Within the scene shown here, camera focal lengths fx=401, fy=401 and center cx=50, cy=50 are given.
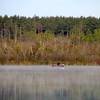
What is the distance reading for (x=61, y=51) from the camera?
26.4m

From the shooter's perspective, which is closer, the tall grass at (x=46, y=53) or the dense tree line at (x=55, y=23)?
the tall grass at (x=46, y=53)

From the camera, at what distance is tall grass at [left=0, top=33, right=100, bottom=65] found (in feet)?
82.7

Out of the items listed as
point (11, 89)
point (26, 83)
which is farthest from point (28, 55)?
point (11, 89)

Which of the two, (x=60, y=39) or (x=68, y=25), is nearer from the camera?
(x=60, y=39)

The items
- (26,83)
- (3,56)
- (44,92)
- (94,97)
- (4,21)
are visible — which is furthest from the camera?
(4,21)

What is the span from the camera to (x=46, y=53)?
2628cm

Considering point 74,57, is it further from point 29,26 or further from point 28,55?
point 29,26

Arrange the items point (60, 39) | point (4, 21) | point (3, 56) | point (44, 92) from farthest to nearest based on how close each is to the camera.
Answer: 1. point (4, 21)
2. point (60, 39)
3. point (3, 56)
4. point (44, 92)

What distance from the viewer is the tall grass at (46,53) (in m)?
25.2

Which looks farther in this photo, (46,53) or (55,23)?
(55,23)

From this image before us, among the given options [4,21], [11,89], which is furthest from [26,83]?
[4,21]

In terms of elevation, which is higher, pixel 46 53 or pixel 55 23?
pixel 55 23

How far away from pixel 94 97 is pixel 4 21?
191 ft

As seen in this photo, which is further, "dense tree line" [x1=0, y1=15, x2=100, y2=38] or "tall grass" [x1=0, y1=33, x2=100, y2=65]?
"dense tree line" [x1=0, y1=15, x2=100, y2=38]
